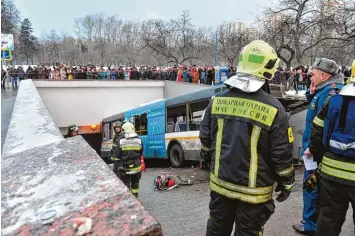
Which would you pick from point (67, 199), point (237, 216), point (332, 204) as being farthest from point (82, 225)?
point (332, 204)

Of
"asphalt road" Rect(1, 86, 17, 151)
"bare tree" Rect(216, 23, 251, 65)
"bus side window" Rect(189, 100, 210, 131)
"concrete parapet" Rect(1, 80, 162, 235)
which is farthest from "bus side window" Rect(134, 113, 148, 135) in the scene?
"bare tree" Rect(216, 23, 251, 65)

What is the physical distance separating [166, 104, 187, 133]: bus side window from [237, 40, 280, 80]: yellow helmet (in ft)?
28.7

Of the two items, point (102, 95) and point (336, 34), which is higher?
point (336, 34)

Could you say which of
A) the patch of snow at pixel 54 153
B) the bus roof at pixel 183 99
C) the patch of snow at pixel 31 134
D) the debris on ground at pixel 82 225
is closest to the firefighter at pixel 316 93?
the patch of snow at pixel 31 134

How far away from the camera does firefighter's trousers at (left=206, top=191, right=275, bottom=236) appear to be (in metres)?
2.52

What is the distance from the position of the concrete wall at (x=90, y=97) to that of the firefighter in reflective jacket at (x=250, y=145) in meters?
20.4

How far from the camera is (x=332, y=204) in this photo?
115 inches

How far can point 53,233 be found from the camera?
970mm

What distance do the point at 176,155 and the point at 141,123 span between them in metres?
2.89

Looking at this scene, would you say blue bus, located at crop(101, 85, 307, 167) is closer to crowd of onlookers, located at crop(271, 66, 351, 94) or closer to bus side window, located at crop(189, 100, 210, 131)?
bus side window, located at crop(189, 100, 210, 131)

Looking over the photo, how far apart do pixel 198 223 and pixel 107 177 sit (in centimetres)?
349

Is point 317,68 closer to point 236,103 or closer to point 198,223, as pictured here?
point 236,103

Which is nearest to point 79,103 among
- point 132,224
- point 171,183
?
point 171,183

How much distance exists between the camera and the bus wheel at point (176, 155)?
11.5 metres
